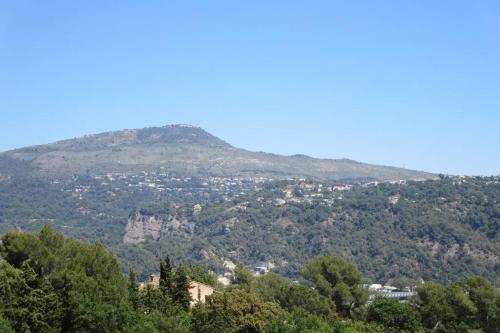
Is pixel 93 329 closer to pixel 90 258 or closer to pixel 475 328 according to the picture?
pixel 90 258

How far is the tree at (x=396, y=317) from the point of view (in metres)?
64.4

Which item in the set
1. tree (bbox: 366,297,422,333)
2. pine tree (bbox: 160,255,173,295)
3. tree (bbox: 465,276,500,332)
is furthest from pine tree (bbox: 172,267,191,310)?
tree (bbox: 465,276,500,332)

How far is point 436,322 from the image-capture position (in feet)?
224

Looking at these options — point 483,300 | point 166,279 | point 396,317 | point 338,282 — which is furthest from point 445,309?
point 166,279

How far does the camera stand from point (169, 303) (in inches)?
2184

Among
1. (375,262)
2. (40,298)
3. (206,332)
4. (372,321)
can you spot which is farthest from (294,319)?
(375,262)

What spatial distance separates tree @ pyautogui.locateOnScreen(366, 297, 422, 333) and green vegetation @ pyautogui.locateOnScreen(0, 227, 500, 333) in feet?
0.28

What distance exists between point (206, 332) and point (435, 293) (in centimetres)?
2679

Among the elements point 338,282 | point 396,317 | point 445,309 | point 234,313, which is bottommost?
point 396,317

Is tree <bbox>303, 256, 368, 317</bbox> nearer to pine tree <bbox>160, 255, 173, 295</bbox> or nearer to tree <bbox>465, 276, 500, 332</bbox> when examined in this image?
tree <bbox>465, 276, 500, 332</bbox>

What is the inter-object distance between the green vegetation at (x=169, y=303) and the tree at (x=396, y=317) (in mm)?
84

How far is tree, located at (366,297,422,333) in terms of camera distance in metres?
64.4

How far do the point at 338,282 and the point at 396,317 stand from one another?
15.0 meters

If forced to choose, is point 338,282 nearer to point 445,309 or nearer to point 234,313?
point 445,309
